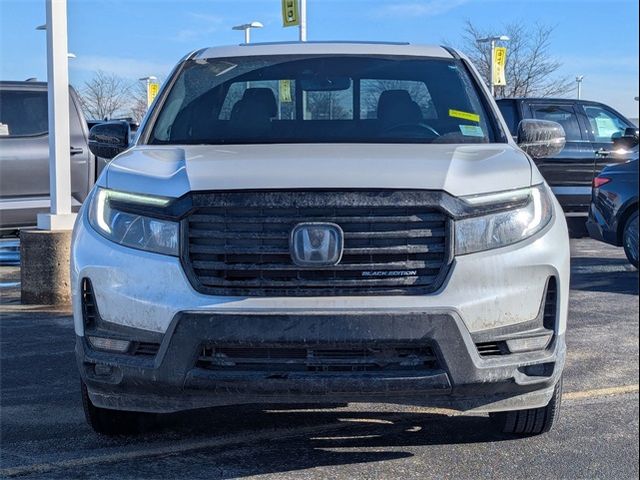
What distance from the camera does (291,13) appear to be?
21.6 meters

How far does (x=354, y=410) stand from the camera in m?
4.71

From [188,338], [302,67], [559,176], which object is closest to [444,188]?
[188,338]

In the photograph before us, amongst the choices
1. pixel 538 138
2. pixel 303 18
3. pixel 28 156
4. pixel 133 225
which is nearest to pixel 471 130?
pixel 538 138

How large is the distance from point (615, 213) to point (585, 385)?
4.99 metres

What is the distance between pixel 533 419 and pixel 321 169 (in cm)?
153

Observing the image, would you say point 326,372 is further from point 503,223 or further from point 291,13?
point 291,13

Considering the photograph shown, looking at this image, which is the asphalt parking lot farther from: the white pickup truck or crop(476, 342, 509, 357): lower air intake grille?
crop(476, 342, 509, 357): lower air intake grille

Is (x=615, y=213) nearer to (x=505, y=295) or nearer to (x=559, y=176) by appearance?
(x=559, y=176)

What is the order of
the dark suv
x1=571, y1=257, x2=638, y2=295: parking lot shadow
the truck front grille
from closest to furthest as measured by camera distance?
1. the truck front grille
2. x1=571, y1=257, x2=638, y2=295: parking lot shadow
3. the dark suv

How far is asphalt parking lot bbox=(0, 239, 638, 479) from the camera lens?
3.84 meters

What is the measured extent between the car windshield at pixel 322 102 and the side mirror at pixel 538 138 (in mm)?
329

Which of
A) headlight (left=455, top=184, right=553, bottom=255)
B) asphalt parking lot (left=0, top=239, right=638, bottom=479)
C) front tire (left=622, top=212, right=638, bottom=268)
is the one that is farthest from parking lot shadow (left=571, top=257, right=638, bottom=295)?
headlight (left=455, top=184, right=553, bottom=255)

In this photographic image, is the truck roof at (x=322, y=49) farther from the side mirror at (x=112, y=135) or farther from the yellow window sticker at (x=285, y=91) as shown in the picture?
the side mirror at (x=112, y=135)

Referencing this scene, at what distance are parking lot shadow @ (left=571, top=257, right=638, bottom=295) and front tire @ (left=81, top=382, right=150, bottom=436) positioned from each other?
19.0 ft
